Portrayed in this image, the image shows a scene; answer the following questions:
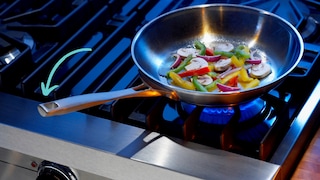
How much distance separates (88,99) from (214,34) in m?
0.29

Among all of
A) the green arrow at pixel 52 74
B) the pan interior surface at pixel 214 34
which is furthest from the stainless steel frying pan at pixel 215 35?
the green arrow at pixel 52 74

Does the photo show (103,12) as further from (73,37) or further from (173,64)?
(173,64)

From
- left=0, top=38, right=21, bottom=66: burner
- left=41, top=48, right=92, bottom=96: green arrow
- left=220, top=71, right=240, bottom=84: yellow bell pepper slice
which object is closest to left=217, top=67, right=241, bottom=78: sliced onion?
left=220, top=71, right=240, bottom=84: yellow bell pepper slice

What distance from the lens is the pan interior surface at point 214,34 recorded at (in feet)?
2.85

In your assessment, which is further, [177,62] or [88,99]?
[177,62]

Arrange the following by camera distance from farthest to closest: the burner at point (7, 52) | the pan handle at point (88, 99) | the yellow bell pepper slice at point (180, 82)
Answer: the burner at point (7, 52)
the yellow bell pepper slice at point (180, 82)
the pan handle at point (88, 99)

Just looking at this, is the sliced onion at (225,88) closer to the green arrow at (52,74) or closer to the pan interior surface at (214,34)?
the pan interior surface at (214,34)

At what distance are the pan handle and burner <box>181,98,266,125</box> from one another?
5 centimetres

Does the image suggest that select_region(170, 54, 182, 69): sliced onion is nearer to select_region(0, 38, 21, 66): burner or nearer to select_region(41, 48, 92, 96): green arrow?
select_region(41, 48, 92, 96): green arrow

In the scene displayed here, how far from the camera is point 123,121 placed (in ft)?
2.62

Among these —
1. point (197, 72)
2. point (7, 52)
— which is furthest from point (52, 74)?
point (197, 72)

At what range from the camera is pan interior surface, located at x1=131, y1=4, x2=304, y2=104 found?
0.87 m

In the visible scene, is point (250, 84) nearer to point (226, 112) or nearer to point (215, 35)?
point (226, 112)

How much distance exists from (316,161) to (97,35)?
1.29 ft
